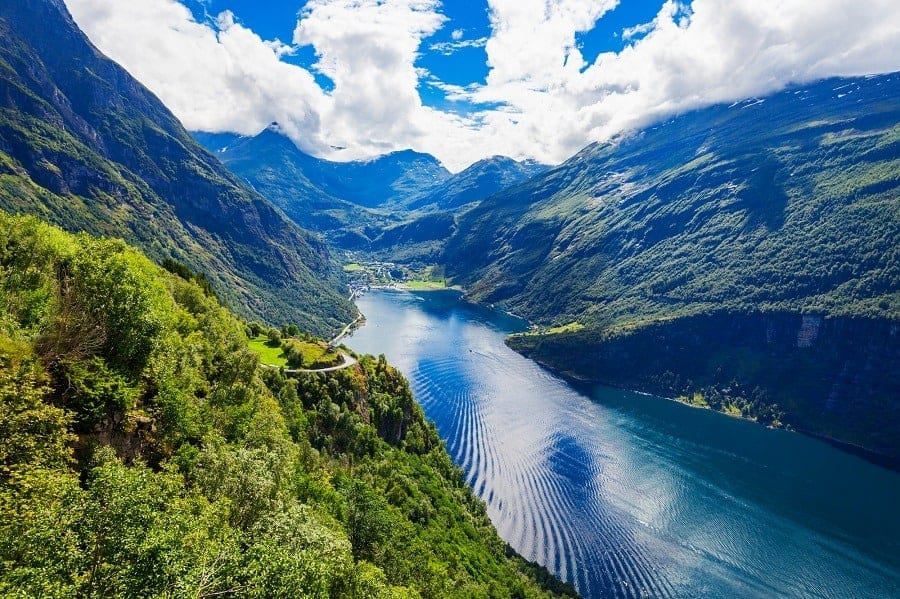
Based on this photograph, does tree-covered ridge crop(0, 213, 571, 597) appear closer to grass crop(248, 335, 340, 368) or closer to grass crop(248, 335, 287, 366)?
grass crop(248, 335, 287, 366)

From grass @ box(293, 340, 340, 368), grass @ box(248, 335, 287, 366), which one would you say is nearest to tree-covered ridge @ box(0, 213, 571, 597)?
grass @ box(248, 335, 287, 366)

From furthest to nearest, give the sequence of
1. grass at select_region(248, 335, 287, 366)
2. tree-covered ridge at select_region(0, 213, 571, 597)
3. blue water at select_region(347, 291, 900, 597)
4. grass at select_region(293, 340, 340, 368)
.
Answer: blue water at select_region(347, 291, 900, 597), grass at select_region(293, 340, 340, 368), grass at select_region(248, 335, 287, 366), tree-covered ridge at select_region(0, 213, 571, 597)

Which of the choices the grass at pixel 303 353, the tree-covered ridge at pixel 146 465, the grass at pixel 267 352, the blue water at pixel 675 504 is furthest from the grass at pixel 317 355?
the blue water at pixel 675 504

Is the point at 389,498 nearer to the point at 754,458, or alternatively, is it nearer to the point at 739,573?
the point at 739,573

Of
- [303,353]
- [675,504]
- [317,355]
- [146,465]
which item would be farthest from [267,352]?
[675,504]

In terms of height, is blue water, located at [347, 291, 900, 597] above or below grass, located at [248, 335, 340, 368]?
below

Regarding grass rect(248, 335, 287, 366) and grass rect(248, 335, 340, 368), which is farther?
grass rect(248, 335, 340, 368)
